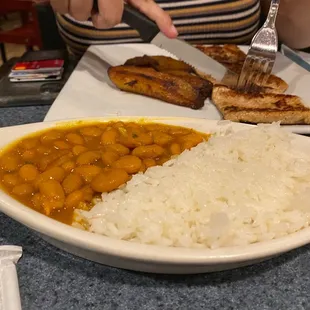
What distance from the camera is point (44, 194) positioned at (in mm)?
955

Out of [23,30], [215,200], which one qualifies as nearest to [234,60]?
[215,200]

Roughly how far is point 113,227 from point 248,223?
0.27 metres

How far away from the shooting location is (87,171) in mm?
1041

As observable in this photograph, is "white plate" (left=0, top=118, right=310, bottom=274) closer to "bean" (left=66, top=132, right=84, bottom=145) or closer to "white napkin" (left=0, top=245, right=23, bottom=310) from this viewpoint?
"white napkin" (left=0, top=245, right=23, bottom=310)

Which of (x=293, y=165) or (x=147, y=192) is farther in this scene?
(x=293, y=165)

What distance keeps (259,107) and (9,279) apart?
1004mm

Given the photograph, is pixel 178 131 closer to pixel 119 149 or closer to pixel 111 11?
pixel 119 149

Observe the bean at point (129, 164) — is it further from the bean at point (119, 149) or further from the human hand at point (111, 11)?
the human hand at point (111, 11)

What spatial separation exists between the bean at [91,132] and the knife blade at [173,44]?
62cm

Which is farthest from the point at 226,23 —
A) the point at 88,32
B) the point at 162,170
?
the point at 162,170

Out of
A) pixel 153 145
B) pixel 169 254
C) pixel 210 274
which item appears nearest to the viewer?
pixel 169 254

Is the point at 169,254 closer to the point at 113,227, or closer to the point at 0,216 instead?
the point at 113,227

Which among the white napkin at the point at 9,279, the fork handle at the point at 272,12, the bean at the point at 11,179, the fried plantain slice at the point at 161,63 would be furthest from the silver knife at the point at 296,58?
the white napkin at the point at 9,279

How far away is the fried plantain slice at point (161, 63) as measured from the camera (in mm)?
1739
